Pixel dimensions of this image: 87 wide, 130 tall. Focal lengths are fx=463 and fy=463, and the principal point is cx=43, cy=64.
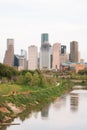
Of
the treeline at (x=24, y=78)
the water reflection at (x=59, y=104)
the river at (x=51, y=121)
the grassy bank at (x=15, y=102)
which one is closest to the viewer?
the river at (x=51, y=121)

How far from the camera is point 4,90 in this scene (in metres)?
57.6

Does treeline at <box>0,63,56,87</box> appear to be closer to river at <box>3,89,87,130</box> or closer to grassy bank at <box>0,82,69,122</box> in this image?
grassy bank at <box>0,82,69,122</box>

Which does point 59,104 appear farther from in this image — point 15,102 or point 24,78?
point 24,78

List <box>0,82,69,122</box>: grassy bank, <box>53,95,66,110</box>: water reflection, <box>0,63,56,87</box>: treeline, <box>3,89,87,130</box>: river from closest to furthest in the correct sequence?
<box>3,89,87,130</box>: river < <box>0,82,69,122</box>: grassy bank < <box>53,95,66,110</box>: water reflection < <box>0,63,56,87</box>: treeline

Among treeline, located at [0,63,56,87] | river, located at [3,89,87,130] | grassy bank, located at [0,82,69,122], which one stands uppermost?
treeline, located at [0,63,56,87]

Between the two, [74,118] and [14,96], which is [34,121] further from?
[14,96]

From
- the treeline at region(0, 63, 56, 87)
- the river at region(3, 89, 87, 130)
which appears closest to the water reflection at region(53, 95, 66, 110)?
the river at region(3, 89, 87, 130)

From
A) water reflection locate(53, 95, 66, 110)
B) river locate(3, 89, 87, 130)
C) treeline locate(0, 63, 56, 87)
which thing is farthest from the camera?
treeline locate(0, 63, 56, 87)

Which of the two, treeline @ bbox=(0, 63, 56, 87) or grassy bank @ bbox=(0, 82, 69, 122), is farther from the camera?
treeline @ bbox=(0, 63, 56, 87)

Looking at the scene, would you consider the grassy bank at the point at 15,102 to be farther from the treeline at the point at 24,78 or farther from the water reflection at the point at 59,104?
the treeline at the point at 24,78

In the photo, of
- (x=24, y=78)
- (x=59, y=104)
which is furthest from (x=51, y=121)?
(x=24, y=78)

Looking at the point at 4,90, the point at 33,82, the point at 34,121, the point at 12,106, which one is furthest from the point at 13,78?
the point at 34,121

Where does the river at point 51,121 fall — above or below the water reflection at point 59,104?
above

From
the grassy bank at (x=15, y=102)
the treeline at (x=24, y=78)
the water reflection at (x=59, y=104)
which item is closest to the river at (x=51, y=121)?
the grassy bank at (x=15, y=102)
